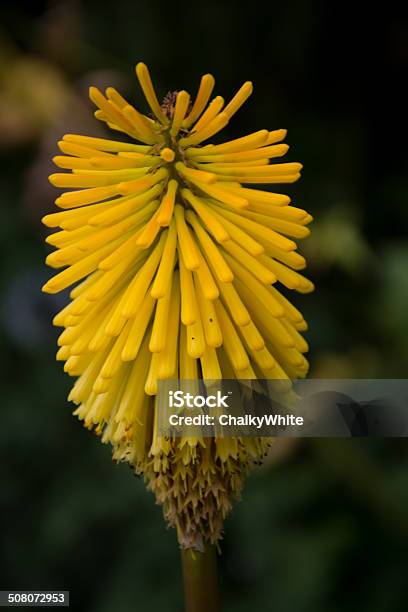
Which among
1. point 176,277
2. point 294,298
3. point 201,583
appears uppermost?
point 294,298

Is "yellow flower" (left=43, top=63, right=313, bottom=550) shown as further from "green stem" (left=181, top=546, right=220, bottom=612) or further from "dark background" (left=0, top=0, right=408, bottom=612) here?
"dark background" (left=0, top=0, right=408, bottom=612)

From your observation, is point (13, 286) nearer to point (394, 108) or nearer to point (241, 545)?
point (241, 545)

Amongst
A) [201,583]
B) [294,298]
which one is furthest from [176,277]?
[294,298]

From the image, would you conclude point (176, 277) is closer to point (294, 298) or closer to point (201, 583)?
point (201, 583)

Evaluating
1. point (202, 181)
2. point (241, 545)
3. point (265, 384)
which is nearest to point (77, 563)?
point (241, 545)

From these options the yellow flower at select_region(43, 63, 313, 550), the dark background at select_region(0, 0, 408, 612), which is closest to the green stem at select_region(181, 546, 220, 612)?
the yellow flower at select_region(43, 63, 313, 550)

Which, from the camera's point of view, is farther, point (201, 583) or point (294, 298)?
point (294, 298)

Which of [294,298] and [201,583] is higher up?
[294,298]
